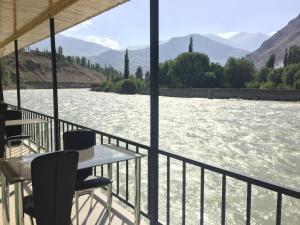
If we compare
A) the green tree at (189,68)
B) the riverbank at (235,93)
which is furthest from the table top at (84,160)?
the green tree at (189,68)

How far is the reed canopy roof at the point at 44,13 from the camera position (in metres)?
3.60

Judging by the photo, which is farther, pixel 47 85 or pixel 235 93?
pixel 47 85

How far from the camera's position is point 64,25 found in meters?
4.82

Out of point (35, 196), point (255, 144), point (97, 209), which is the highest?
point (35, 196)

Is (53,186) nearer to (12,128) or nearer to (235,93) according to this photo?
(12,128)

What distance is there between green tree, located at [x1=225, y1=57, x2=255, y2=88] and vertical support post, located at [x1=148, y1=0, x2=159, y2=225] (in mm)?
47388

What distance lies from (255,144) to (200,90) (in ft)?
97.8

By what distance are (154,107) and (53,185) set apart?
0.95 m

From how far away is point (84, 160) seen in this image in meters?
2.41

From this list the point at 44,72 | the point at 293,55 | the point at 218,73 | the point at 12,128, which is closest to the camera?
the point at 12,128

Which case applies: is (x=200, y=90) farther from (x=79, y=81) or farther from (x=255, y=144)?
(x=79, y=81)

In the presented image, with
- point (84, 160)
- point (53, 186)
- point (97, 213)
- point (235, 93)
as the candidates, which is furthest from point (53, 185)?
point (235, 93)

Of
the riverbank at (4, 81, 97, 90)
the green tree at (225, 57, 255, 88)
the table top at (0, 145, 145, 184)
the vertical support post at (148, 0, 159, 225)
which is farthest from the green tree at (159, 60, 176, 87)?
the vertical support post at (148, 0, 159, 225)

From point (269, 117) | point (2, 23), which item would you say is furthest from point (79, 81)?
point (2, 23)
